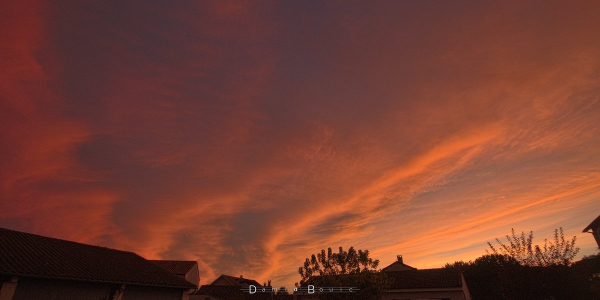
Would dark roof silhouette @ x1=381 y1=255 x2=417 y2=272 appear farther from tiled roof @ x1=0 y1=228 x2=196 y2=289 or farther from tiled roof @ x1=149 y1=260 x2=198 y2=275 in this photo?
tiled roof @ x1=0 y1=228 x2=196 y2=289

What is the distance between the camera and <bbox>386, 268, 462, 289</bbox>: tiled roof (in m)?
36.2

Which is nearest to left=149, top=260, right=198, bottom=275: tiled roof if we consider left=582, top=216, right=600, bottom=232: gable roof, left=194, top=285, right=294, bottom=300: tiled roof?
left=194, top=285, right=294, bottom=300: tiled roof

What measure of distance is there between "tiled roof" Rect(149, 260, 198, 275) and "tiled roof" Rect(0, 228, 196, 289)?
72.0ft

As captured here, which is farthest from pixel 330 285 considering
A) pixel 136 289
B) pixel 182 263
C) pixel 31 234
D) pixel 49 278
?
pixel 182 263

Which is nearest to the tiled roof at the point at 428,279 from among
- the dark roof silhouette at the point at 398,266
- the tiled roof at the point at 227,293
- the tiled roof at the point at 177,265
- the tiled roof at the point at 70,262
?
the dark roof silhouette at the point at 398,266

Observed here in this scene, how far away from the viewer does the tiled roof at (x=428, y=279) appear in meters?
36.2

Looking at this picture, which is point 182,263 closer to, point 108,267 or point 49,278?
point 108,267

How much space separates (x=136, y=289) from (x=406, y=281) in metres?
32.6

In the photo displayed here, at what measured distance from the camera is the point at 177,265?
2090 inches

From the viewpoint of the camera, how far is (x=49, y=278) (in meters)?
18.8

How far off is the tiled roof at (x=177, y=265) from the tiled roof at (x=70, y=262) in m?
22.0

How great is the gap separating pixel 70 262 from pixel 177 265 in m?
33.5

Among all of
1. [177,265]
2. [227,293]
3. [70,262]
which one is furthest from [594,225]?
[177,265]

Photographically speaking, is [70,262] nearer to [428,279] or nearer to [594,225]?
[428,279]
